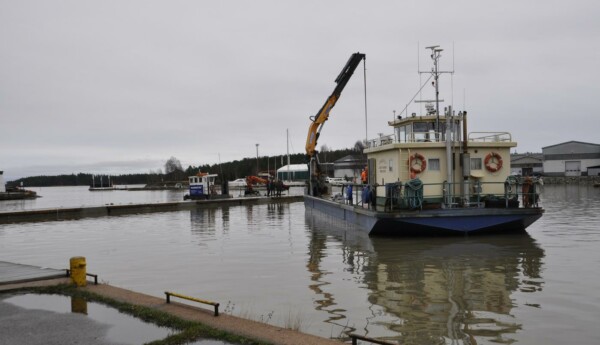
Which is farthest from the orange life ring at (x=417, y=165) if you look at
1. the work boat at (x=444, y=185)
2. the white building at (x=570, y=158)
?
the white building at (x=570, y=158)

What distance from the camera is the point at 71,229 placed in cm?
2591

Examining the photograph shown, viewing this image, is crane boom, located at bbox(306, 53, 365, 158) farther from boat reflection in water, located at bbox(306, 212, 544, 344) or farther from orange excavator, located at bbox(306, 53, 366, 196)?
boat reflection in water, located at bbox(306, 212, 544, 344)

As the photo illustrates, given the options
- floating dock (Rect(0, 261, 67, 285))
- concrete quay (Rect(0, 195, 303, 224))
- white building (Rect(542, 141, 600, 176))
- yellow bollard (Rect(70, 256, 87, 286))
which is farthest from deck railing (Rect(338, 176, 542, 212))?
white building (Rect(542, 141, 600, 176))

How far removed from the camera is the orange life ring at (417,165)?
18728mm

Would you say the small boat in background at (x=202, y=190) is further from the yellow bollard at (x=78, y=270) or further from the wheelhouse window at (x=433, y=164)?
the yellow bollard at (x=78, y=270)

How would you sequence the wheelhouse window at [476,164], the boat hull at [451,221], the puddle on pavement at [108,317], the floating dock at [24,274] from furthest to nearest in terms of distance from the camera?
the wheelhouse window at [476,164], the boat hull at [451,221], the floating dock at [24,274], the puddle on pavement at [108,317]

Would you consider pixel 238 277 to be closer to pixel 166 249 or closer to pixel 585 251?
pixel 166 249

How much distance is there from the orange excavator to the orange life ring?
10.5 m

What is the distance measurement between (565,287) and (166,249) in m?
12.5

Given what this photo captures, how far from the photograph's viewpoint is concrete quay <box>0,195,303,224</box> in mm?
31703

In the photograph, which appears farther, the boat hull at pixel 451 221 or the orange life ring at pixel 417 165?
the orange life ring at pixel 417 165

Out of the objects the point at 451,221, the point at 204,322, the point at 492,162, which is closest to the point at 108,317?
the point at 204,322

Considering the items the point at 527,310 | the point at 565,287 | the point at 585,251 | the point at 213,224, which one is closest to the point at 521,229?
the point at 585,251

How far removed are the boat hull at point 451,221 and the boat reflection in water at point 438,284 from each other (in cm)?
36
